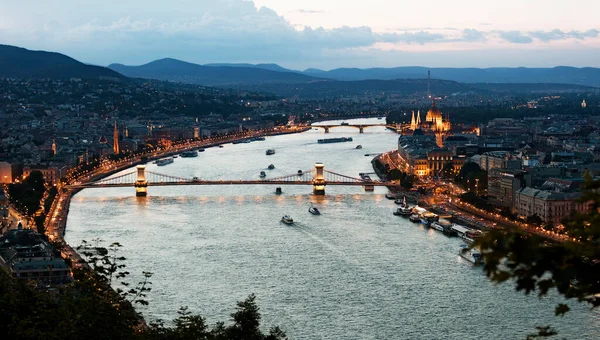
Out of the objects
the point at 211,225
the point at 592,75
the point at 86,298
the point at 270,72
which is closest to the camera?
the point at 86,298

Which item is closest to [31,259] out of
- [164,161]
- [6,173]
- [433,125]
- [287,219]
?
[287,219]

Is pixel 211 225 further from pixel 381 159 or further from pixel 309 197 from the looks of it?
pixel 381 159

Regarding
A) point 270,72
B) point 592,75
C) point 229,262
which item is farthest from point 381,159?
point 592,75

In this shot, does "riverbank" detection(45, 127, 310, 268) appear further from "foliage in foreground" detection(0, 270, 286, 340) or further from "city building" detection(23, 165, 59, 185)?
"foliage in foreground" detection(0, 270, 286, 340)

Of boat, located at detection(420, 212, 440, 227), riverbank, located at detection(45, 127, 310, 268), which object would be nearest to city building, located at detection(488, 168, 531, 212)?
boat, located at detection(420, 212, 440, 227)

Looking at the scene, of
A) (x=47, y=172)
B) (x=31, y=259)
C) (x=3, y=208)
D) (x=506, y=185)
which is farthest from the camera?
(x=47, y=172)

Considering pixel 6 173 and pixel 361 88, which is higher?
pixel 361 88

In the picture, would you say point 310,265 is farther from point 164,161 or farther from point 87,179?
point 164,161
